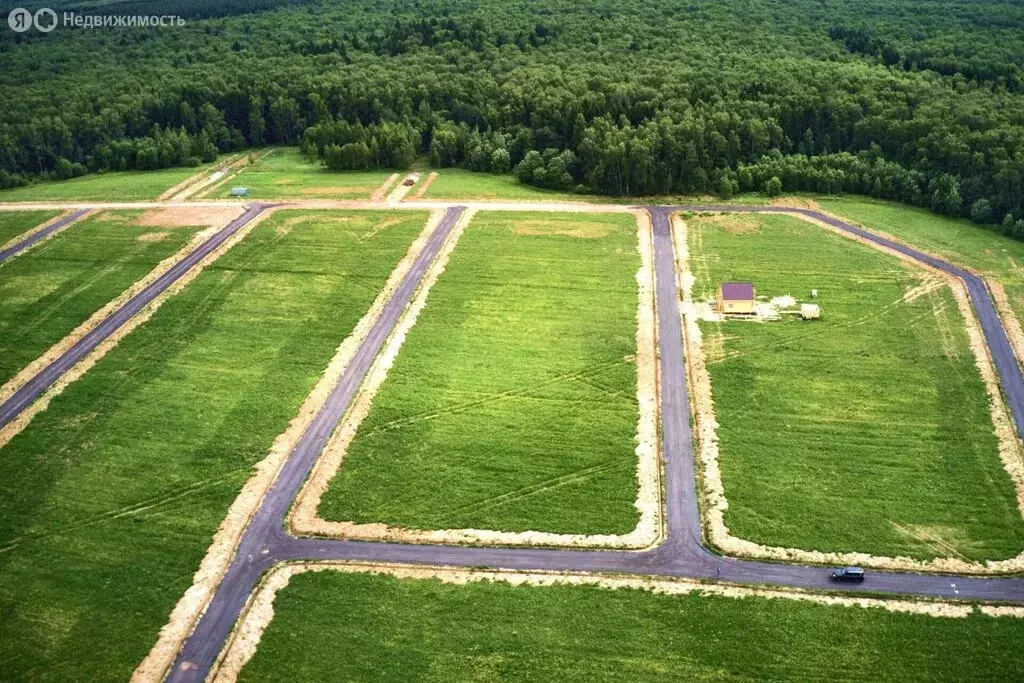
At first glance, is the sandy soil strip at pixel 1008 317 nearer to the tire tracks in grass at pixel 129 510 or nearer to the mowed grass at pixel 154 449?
the mowed grass at pixel 154 449

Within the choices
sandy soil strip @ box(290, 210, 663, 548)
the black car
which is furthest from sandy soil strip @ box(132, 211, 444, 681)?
the black car

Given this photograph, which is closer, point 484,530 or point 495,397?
point 484,530

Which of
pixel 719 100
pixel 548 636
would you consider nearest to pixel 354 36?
pixel 719 100

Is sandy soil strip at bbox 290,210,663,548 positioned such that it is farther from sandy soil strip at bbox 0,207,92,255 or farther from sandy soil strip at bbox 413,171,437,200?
sandy soil strip at bbox 0,207,92,255

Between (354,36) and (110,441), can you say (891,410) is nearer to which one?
(110,441)

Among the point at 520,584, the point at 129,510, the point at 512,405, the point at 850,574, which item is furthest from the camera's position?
the point at 512,405

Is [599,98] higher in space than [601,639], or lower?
higher

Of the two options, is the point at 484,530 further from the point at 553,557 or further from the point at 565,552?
the point at 565,552

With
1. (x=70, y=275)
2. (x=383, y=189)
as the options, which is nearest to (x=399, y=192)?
(x=383, y=189)
